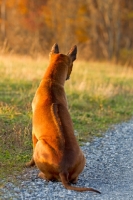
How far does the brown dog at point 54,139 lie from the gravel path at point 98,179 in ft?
0.51

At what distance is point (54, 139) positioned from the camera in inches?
262

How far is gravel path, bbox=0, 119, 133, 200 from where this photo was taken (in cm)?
640

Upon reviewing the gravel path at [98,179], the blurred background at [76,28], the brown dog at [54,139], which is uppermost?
the blurred background at [76,28]

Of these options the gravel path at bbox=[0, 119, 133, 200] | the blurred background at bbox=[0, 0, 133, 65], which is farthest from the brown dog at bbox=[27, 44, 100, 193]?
the blurred background at bbox=[0, 0, 133, 65]

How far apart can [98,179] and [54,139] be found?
108 centimetres

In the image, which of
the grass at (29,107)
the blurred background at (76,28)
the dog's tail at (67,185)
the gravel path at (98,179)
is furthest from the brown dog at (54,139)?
the blurred background at (76,28)

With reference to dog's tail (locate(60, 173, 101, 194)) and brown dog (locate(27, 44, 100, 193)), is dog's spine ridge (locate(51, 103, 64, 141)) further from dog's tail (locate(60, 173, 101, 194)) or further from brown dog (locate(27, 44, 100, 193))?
dog's tail (locate(60, 173, 101, 194))

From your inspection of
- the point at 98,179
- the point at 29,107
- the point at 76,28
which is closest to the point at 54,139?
the point at 98,179

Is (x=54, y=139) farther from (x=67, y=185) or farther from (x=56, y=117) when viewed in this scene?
(x=67, y=185)

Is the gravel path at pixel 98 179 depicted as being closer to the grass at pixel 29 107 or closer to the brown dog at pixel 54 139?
the brown dog at pixel 54 139

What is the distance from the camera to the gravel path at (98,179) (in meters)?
6.40

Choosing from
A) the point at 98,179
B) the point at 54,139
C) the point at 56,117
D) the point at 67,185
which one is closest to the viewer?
the point at 67,185

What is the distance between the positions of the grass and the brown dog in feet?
2.39

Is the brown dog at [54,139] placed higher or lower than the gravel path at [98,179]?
higher
